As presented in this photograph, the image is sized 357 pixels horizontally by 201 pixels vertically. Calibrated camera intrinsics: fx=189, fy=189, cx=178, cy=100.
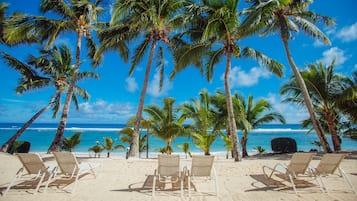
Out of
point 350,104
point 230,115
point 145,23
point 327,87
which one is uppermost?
point 145,23

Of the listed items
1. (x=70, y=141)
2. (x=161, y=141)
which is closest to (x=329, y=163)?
(x=70, y=141)

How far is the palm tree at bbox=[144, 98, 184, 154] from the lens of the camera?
1098 centimetres

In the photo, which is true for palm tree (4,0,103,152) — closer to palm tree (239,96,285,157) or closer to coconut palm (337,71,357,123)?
palm tree (239,96,285,157)

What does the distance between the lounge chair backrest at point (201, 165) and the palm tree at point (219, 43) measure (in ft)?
13.0

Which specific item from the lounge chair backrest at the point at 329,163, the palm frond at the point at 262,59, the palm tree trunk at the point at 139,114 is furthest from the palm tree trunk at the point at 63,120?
the lounge chair backrest at the point at 329,163

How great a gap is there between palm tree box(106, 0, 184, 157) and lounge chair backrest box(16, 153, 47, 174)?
4.42 metres

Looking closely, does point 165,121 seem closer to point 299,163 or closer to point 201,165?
point 201,165

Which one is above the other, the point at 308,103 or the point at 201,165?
the point at 308,103

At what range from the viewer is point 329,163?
4410mm

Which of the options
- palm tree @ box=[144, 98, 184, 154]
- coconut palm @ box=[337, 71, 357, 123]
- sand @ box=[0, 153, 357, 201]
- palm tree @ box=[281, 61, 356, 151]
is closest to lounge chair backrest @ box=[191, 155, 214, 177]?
sand @ box=[0, 153, 357, 201]

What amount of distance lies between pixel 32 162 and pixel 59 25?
823 centimetres

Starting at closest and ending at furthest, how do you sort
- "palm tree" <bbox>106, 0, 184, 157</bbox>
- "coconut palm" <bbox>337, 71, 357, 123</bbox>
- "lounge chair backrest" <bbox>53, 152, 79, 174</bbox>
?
1. "lounge chair backrest" <bbox>53, 152, 79, 174</bbox>
2. "palm tree" <bbox>106, 0, 184, 157</bbox>
3. "coconut palm" <bbox>337, 71, 357, 123</bbox>

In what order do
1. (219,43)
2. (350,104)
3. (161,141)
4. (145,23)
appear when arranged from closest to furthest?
(145,23) < (219,43) < (350,104) < (161,141)

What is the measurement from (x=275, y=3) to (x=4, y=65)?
14.5 meters
